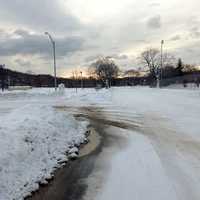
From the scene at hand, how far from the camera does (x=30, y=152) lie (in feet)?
25.1

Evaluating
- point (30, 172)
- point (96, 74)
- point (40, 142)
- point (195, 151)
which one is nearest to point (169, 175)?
point (195, 151)

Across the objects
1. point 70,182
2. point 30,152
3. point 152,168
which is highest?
point 30,152

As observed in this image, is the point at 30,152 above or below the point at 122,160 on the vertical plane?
above

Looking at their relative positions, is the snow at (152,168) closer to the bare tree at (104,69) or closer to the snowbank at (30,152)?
the snowbank at (30,152)

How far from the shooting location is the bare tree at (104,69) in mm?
106562

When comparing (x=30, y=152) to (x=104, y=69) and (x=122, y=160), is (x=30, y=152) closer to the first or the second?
(x=122, y=160)

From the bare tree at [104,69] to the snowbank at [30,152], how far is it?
94883 millimetres

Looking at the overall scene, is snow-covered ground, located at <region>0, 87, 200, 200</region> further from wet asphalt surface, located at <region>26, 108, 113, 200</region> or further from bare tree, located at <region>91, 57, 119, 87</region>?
bare tree, located at <region>91, 57, 119, 87</region>

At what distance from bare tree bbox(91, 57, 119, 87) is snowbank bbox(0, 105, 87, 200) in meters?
94.9

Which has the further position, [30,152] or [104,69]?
[104,69]

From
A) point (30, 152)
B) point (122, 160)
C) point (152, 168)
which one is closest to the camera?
point (152, 168)

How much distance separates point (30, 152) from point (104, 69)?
99175 millimetres

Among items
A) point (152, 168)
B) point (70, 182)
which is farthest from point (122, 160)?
point (70, 182)

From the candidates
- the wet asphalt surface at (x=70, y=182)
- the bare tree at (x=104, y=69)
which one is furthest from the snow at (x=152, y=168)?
the bare tree at (x=104, y=69)
